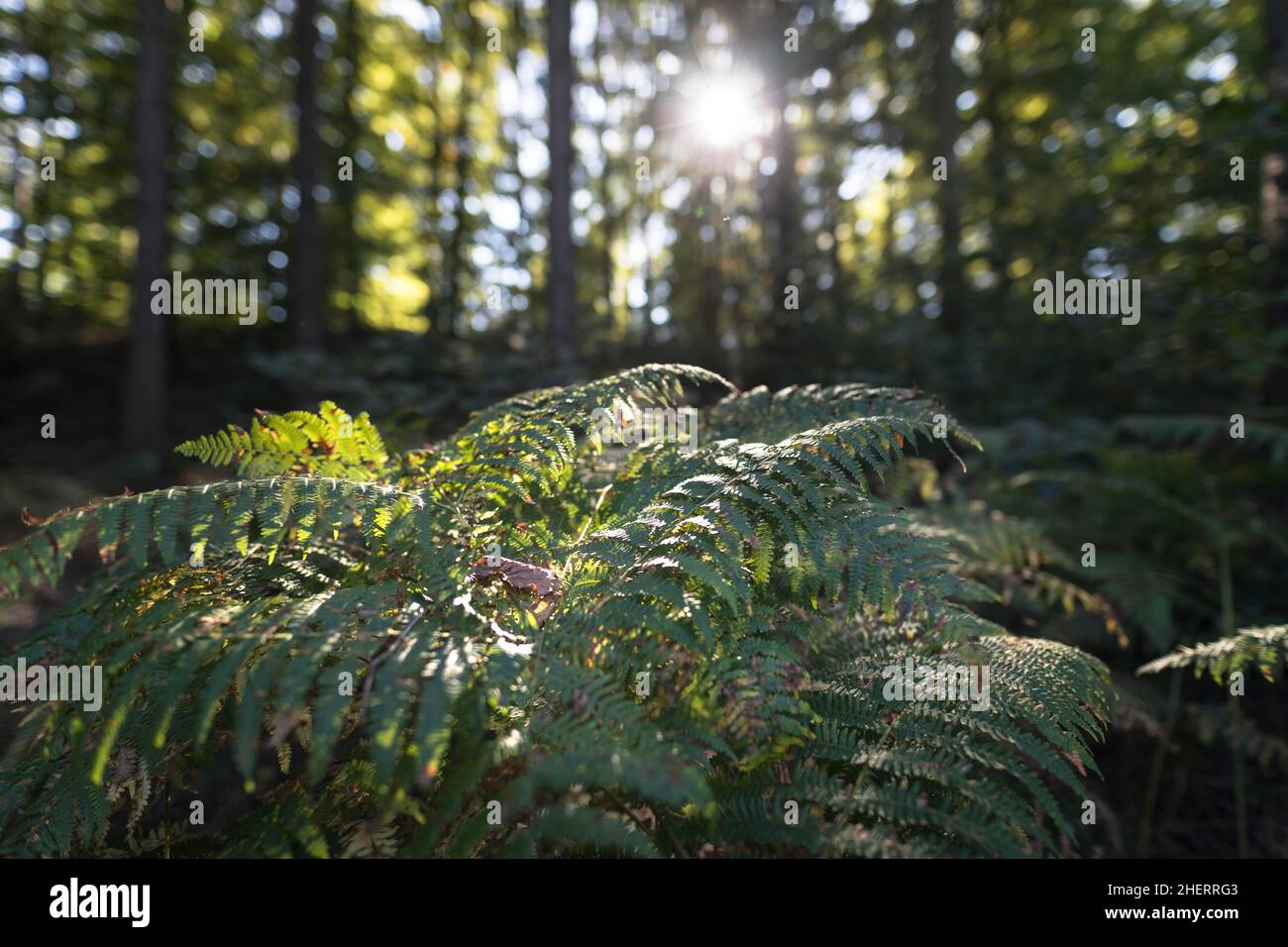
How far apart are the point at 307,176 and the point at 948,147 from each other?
399 inches

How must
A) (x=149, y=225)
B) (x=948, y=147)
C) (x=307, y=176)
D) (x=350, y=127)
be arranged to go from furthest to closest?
(x=350, y=127) → (x=948, y=147) → (x=307, y=176) → (x=149, y=225)

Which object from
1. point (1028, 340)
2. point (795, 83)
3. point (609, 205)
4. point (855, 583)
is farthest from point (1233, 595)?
point (609, 205)

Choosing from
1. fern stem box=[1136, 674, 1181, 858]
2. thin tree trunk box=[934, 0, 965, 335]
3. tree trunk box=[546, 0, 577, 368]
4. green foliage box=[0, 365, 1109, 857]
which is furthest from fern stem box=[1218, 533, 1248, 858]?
thin tree trunk box=[934, 0, 965, 335]

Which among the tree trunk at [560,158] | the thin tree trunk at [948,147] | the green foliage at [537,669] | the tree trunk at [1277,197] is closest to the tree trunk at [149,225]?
the tree trunk at [560,158]

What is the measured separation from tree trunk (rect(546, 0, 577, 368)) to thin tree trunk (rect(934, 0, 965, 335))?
5370 millimetres

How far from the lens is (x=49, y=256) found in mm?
14492

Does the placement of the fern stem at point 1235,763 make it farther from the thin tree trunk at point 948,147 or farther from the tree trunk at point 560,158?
the thin tree trunk at point 948,147

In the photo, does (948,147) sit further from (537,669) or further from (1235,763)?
(537,669)

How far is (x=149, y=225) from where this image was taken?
8258 mm

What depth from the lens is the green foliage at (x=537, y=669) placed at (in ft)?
3.81

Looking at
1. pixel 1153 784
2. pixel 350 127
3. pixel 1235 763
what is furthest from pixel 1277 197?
pixel 350 127

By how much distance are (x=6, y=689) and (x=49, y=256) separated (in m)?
18.0
